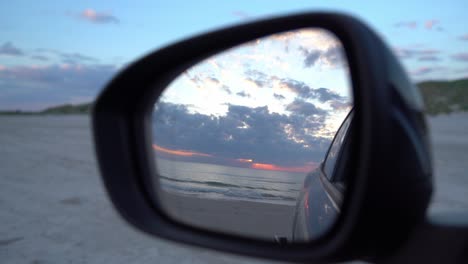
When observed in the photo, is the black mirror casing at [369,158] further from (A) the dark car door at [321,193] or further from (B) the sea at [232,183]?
(A) the dark car door at [321,193]

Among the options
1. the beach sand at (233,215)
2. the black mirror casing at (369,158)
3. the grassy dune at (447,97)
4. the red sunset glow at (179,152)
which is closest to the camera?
the black mirror casing at (369,158)

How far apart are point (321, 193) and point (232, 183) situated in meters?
0.55

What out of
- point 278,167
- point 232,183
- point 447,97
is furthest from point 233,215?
point 447,97

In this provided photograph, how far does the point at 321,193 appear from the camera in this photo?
2.38m

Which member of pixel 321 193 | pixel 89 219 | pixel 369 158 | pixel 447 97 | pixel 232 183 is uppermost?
pixel 369 158

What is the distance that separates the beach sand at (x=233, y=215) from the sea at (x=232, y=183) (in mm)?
26

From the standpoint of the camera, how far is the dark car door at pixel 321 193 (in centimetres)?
190

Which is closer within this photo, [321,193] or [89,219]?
[321,193]

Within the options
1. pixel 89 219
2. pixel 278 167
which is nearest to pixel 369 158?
pixel 278 167

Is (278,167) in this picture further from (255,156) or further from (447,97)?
(447,97)

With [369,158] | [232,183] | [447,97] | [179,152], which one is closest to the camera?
[369,158]

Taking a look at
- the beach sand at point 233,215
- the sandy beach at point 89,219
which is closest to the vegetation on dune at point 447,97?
the sandy beach at point 89,219

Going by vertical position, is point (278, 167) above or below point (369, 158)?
below

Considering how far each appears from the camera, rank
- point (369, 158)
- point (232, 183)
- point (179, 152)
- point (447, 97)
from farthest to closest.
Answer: point (447, 97), point (179, 152), point (232, 183), point (369, 158)
